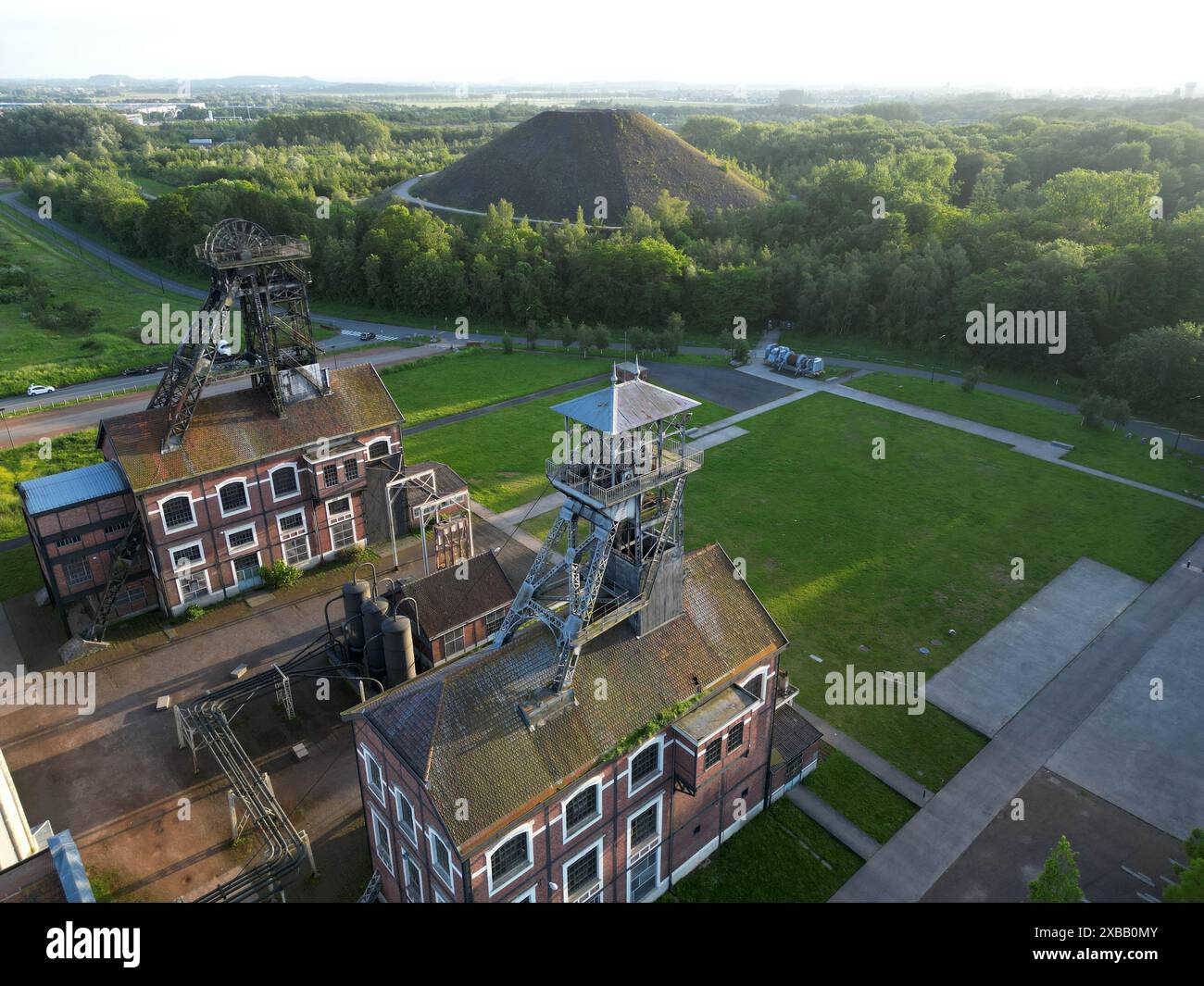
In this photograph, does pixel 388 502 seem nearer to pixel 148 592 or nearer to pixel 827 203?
pixel 148 592

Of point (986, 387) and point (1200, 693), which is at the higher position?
point (986, 387)

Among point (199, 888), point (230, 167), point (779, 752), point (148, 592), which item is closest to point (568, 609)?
point (779, 752)

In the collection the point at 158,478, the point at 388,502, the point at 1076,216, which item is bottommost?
the point at 388,502

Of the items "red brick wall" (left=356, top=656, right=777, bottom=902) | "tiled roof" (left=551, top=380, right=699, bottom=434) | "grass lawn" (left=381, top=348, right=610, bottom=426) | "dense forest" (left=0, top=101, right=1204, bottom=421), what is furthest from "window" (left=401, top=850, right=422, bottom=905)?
"dense forest" (left=0, top=101, right=1204, bottom=421)

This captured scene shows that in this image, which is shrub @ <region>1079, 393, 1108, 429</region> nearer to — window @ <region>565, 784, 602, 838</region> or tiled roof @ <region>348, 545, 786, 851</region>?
tiled roof @ <region>348, 545, 786, 851</region>

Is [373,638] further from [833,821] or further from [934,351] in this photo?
[934,351]
